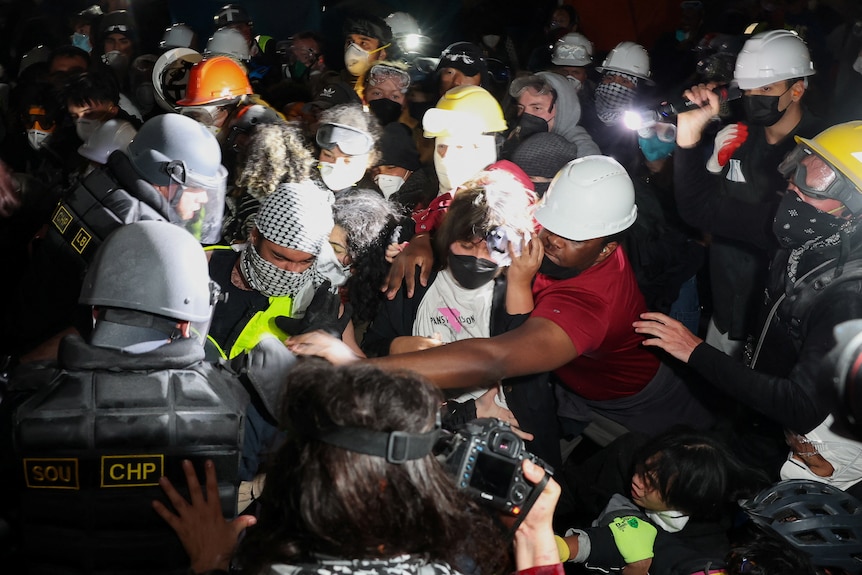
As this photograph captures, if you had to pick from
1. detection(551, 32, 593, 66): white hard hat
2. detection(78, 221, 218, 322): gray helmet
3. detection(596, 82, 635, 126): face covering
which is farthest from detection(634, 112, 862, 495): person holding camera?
detection(551, 32, 593, 66): white hard hat

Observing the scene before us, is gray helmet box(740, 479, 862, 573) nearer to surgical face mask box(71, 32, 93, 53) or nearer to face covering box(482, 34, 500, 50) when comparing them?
face covering box(482, 34, 500, 50)

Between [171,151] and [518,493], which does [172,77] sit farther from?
[518,493]

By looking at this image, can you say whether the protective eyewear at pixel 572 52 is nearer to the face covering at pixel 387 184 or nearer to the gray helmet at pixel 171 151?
the face covering at pixel 387 184

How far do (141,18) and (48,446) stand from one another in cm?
904

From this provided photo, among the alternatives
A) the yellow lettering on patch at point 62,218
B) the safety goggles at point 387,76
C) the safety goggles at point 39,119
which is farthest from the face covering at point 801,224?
the safety goggles at point 39,119

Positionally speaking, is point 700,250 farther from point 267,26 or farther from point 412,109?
point 267,26

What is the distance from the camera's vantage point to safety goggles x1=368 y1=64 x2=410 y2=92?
254 inches

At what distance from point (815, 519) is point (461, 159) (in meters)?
2.73

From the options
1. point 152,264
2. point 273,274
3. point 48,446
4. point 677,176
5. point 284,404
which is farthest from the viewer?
point 677,176

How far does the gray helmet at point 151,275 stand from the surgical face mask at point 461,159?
2.36 metres

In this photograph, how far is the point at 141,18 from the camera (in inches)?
402

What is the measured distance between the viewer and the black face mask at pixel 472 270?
3570 millimetres

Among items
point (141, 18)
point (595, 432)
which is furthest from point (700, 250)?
point (141, 18)

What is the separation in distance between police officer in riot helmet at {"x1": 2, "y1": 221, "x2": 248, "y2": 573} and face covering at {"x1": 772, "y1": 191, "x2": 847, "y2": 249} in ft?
8.20
